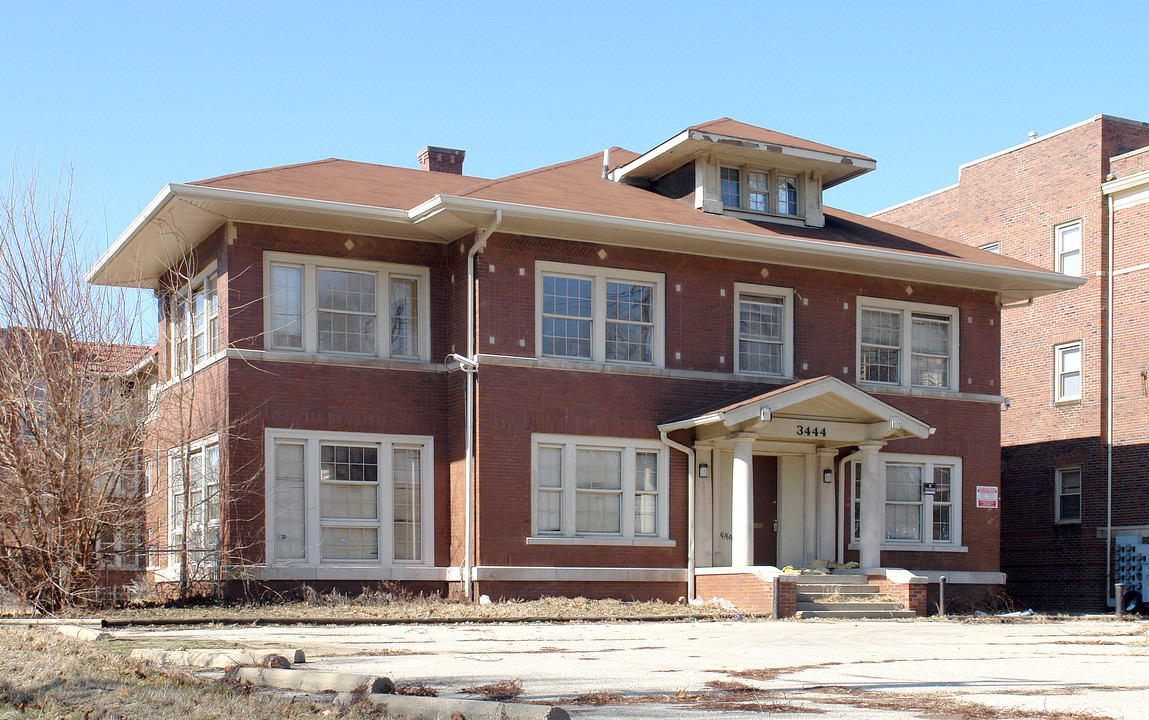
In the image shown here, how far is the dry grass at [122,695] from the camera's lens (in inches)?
294

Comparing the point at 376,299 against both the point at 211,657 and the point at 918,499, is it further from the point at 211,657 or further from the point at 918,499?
the point at 211,657

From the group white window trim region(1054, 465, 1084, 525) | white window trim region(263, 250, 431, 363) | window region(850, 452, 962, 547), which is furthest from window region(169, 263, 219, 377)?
white window trim region(1054, 465, 1084, 525)

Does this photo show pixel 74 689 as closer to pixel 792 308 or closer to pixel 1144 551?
pixel 792 308

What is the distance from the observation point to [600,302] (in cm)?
2183

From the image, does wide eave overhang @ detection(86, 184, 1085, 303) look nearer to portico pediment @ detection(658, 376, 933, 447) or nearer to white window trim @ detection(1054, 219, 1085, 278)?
portico pediment @ detection(658, 376, 933, 447)

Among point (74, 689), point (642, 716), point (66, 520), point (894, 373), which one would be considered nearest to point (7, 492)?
point (66, 520)

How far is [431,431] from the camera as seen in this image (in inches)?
854

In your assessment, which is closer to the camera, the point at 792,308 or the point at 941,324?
the point at 792,308

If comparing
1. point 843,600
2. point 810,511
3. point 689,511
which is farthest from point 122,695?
point 810,511

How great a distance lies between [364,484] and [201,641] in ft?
30.2

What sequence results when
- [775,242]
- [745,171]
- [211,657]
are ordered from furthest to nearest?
[745,171] < [775,242] < [211,657]

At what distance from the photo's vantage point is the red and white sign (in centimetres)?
2494

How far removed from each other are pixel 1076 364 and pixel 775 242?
12.5m

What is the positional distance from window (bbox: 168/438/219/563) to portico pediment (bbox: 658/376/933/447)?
7.59 meters
